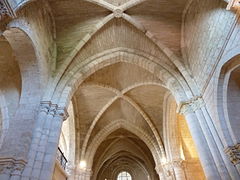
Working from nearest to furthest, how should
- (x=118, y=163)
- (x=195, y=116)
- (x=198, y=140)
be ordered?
(x=198, y=140), (x=195, y=116), (x=118, y=163)

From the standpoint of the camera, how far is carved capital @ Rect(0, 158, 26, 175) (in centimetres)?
487

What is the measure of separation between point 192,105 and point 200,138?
1190 millimetres

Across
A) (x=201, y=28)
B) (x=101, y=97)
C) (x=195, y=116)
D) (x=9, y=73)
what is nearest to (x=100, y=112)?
(x=101, y=97)

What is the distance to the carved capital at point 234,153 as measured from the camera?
16.8 ft

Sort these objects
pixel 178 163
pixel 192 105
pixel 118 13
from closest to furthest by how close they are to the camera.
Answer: pixel 192 105 < pixel 118 13 < pixel 178 163

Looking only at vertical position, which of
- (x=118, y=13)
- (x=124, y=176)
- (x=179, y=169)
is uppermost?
(x=118, y=13)

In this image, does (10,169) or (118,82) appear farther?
(118,82)

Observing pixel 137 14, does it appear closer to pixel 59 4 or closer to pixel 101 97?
pixel 59 4

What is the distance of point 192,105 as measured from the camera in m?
7.04

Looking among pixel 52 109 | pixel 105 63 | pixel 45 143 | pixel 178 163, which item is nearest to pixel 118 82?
pixel 105 63

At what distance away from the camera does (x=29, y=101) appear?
252 inches

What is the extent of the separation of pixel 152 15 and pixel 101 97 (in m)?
5.54

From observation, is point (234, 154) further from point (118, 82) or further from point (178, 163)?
point (118, 82)

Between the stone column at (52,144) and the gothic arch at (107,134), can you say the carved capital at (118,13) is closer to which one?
the stone column at (52,144)
